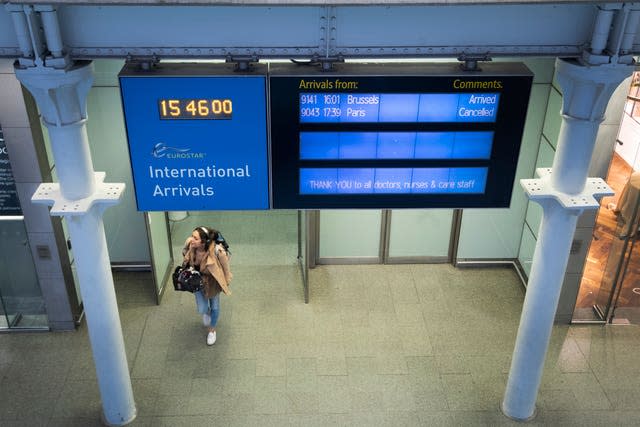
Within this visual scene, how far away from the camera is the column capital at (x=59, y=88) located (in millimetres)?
5277

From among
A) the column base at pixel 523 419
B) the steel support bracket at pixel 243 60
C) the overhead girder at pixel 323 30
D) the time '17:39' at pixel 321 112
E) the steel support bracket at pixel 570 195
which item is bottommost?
the column base at pixel 523 419

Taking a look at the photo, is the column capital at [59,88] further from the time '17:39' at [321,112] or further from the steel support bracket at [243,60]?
the time '17:39' at [321,112]

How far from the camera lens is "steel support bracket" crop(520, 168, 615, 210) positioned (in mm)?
6160

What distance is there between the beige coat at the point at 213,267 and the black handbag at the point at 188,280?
0.31 feet

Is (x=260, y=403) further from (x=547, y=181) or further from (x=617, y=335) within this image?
(x=617, y=335)

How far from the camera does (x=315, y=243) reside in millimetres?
10039

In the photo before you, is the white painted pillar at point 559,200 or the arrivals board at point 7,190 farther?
the arrivals board at point 7,190

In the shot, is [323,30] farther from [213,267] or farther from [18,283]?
[18,283]

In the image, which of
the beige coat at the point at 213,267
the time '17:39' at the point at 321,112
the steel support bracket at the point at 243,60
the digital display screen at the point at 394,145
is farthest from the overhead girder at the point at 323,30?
the beige coat at the point at 213,267

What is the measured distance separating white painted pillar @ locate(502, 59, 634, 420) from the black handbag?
364cm

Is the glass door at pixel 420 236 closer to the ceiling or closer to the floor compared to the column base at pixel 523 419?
closer to the ceiling

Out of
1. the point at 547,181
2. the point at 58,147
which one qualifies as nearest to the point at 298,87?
the point at 58,147

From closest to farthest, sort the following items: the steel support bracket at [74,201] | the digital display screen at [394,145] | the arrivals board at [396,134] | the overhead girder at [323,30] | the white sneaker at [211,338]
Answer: the overhead girder at [323,30], the arrivals board at [396,134], the digital display screen at [394,145], the steel support bracket at [74,201], the white sneaker at [211,338]

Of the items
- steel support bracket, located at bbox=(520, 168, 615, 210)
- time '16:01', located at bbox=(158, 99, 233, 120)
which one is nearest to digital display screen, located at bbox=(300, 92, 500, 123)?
time '16:01', located at bbox=(158, 99, 233, 120)
